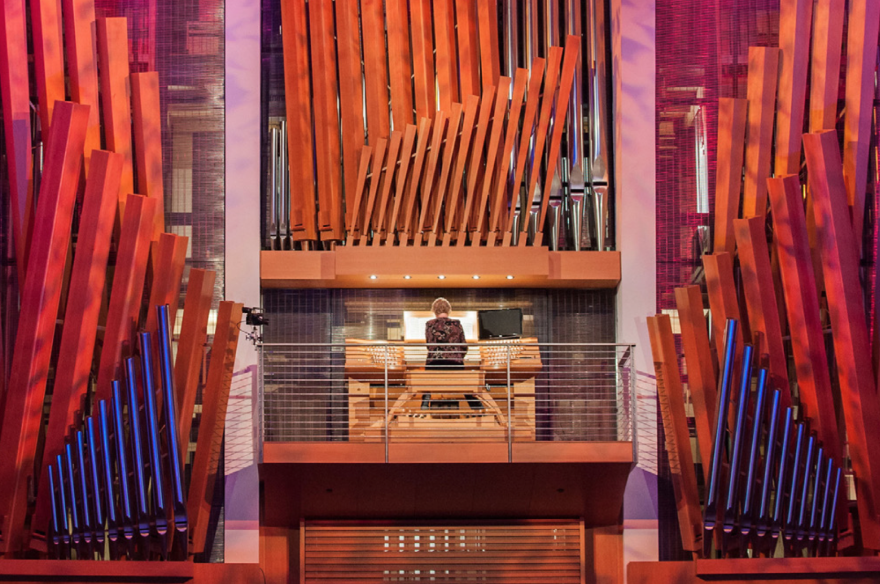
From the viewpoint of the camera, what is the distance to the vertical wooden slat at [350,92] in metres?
8.92

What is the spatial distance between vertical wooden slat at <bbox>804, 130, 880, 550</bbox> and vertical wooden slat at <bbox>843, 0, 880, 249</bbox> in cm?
41

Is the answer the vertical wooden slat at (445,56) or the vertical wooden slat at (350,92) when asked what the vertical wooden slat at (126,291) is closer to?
the vertical wooden slat at (350,92)

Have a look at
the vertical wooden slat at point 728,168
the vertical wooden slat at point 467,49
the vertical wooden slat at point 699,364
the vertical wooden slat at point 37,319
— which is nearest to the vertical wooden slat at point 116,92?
the vertical wooden slat at point 37,319

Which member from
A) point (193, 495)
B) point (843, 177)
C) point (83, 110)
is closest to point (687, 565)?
point (843, 177)

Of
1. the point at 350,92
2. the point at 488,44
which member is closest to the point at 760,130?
the point at 488,44

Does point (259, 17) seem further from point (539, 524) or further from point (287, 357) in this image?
point (539, 524)

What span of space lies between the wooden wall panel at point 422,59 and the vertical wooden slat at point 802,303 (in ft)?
10.5

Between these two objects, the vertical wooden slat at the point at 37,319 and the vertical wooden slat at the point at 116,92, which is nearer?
the vertical wooden slat at the point at 37,319

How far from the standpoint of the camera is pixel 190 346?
7.86m

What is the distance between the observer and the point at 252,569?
7.40m

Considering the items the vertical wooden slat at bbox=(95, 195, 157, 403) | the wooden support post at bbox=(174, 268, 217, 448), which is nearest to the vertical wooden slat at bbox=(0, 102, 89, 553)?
the vertical wooden slat at bbox=(95, 195, 157, 403)

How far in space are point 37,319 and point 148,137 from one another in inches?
76.8

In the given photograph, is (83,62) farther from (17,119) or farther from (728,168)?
(728,168)

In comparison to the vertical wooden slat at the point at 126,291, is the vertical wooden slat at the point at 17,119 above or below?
above
